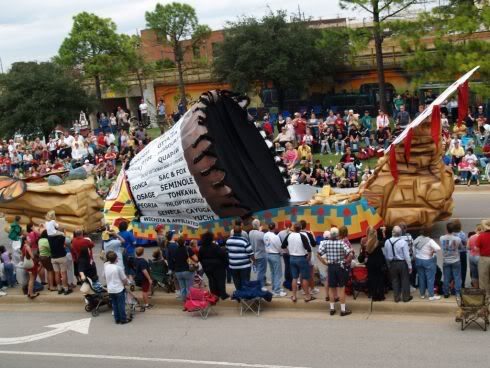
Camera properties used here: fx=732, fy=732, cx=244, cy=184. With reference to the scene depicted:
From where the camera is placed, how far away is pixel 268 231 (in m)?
12.2

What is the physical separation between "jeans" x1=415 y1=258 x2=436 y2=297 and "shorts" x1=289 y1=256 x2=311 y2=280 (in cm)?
169

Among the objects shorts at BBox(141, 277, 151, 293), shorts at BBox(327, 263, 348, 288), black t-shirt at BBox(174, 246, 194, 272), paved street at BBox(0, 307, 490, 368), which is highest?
black t-shirt at BBox(174, 246, 194, 272)

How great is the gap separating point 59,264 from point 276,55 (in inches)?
968

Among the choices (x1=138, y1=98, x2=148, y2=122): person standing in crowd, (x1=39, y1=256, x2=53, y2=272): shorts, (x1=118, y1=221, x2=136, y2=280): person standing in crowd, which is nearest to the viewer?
(x1=118, y1=221, x2=136, y2=280): person standing in crowd

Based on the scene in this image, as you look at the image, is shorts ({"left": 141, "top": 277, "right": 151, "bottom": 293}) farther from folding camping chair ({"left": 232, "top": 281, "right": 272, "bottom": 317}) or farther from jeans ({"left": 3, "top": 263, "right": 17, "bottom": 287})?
jeans ({"left": 3, "top": 263, "right": 17, "bottom": 287})

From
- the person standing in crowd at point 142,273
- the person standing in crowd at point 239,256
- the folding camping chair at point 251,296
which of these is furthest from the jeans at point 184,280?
the folding camping chair at point 251,296

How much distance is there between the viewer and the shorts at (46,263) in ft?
43.2

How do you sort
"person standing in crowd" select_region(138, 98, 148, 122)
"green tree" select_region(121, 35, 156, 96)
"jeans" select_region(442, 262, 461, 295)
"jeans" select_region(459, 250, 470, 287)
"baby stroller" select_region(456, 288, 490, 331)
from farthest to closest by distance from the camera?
"green tree" select_region(121, 35, 156, 96)
"person standing in crowd" select_region(138, 98, 148, 122)
"jeans" select_region(459, 250, 470, 287)
"jeans" select_region(442, 262, 461, 295)
"baby stroller" select_region(456, 288, 490, 331)

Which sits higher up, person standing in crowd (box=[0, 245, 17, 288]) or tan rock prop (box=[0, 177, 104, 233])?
tan rock prop (box=[0, 177, 104, 233])

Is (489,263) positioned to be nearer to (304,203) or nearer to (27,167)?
(304,203)

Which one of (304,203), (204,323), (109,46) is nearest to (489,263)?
(204,323)

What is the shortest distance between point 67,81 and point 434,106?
24838 millimetres

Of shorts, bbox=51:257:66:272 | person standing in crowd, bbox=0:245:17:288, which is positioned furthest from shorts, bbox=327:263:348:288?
person standing in crowd, bbox=0:245:17:288

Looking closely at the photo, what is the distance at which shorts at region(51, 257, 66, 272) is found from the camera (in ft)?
42.8
